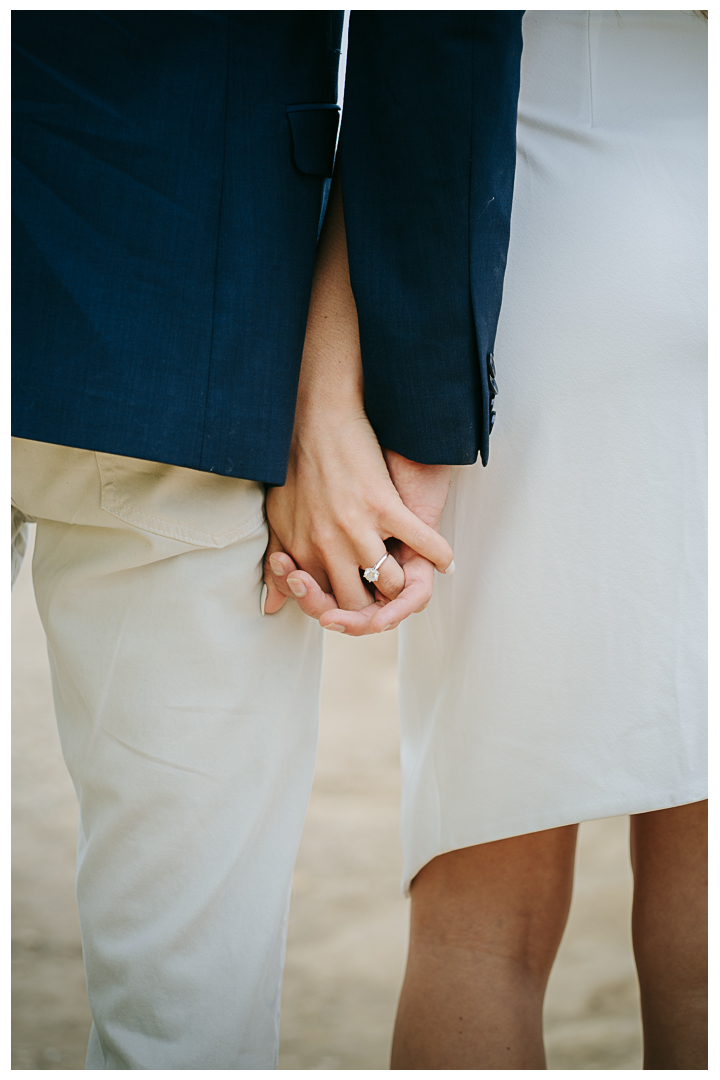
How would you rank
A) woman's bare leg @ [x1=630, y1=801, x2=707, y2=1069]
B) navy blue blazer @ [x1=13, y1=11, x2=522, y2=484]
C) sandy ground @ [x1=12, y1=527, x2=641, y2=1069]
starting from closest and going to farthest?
navy blue blazer @ [x1=13, y1=11, x2=522, y2=484], woman's bare leg @ [x1=630, y1=801, x2=707, y2=1069], sandy ground @ [x1=12, y1=527, x2=641, y2=1069]

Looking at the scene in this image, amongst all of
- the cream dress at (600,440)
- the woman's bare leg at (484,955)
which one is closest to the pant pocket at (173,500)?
the cream dress at (600,440)

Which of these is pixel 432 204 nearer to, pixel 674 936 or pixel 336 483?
pixel 336 483

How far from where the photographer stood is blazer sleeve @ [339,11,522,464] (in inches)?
26.2

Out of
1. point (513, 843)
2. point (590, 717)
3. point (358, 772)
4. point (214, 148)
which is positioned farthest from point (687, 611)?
point (358, 772)

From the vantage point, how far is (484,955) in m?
0.85

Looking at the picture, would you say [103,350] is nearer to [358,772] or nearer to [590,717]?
[590,717]

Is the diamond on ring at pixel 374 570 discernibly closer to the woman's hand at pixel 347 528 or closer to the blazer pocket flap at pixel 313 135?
the woman's hand at pixel 347 528

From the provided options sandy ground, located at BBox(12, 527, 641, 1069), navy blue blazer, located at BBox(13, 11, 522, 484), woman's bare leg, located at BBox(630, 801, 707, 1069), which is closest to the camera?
navy blue blazer, located at BBox(13, 11, 522, 484)

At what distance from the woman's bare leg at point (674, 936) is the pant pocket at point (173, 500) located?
54 cm

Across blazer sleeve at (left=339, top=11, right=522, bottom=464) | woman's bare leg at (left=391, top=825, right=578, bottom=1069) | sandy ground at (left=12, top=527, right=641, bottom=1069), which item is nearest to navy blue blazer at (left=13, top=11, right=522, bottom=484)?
blazer sleeve at (left=339, top=11, right=522, bottom=464)

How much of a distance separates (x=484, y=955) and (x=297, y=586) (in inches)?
17.6

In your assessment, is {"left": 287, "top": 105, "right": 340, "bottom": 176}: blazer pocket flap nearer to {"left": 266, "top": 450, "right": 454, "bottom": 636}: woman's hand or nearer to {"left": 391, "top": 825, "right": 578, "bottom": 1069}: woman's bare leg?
{"left": 266, "top": 450, "right": 454, "bottom": 636}: woman's hand

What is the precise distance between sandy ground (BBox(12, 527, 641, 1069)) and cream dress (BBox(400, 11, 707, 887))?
1.00 m

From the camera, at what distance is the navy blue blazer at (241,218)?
24.8 inches
